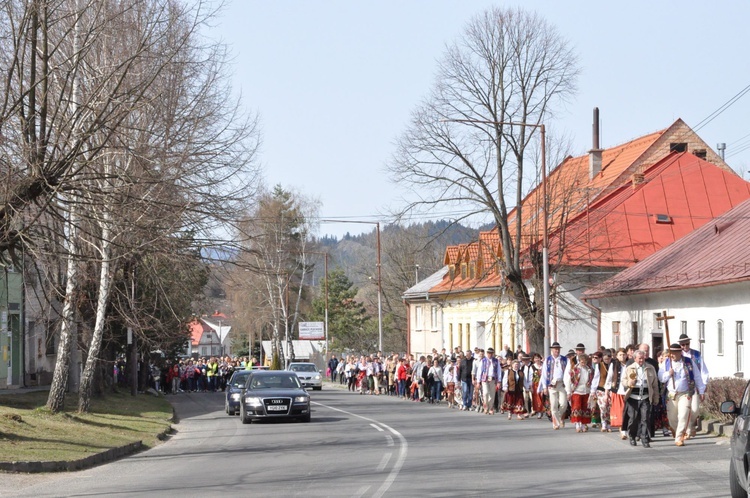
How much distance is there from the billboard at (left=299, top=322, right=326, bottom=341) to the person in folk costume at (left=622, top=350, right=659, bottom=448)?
75.5 m

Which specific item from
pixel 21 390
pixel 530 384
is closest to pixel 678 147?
pixel 530 384

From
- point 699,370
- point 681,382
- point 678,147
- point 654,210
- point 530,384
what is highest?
point 678,147

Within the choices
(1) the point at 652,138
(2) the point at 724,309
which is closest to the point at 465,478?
(2) the point at 724,309

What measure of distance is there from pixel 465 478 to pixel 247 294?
73.4m

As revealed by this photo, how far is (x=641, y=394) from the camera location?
65.9 feet

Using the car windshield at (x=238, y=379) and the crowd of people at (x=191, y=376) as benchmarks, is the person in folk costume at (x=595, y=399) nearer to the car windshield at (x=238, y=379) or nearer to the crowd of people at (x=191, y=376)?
the car windshield at (x=238, y=379)

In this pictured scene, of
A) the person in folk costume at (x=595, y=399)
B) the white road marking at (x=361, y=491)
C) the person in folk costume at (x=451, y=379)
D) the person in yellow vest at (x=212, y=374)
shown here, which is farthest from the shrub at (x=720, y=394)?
the person in yellow vest at (x=212, y=374)

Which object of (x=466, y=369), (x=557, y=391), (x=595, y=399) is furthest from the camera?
(x=466, y=369)

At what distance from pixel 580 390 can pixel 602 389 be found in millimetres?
527

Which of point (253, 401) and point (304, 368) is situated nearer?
point (253, 401)

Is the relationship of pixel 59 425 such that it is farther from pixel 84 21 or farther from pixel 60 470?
pixel 84 21

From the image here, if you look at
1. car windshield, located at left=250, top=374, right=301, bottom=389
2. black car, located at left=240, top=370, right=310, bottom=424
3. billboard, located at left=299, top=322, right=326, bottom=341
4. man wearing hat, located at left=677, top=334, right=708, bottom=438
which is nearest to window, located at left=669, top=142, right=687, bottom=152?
car windshield, located at left=250, top=374, right=301, bottom=389

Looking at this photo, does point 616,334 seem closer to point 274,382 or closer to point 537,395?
point 537,395

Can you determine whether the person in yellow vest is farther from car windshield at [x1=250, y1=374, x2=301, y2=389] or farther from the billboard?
the billboard
